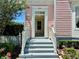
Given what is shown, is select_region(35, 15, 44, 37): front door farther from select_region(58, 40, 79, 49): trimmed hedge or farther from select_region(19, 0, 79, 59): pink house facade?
select_region(58, 40, 79, 49): trimmed hedge

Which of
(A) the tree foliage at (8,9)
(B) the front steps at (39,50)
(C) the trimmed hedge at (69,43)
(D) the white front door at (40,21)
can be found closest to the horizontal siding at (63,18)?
(D) the white front door at (40,21)

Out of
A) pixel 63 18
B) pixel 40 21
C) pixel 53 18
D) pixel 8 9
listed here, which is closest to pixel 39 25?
pixel 40 21

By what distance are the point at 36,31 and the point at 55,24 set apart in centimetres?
200

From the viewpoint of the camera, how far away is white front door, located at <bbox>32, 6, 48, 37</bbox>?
28.4m

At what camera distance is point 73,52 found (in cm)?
2103

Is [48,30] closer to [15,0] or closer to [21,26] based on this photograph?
[21,26]

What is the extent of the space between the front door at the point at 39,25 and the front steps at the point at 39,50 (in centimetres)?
247

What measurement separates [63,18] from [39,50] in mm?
5483

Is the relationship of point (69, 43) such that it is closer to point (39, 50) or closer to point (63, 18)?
point (63, 18)

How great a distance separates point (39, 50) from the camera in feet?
77.7

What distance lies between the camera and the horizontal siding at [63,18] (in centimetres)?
2797

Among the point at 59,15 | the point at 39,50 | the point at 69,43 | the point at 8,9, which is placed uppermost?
the point at 8,9

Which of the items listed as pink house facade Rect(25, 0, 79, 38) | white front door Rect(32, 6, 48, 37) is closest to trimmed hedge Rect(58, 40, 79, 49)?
pink house facade Rect(25, 0, 79, 38)

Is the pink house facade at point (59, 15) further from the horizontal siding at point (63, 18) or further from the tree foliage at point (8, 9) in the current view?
the tree foliage at point (8, 9)
